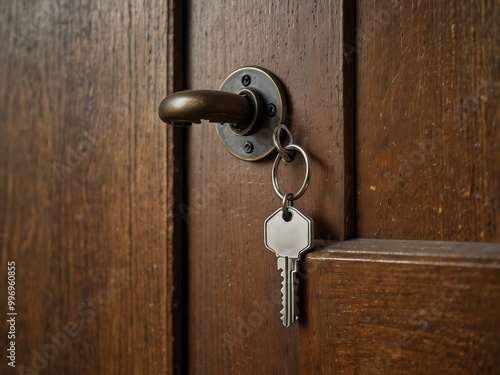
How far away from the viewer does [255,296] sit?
46 centimetres

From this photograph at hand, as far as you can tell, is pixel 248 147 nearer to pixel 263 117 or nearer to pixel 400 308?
pixel 263 117

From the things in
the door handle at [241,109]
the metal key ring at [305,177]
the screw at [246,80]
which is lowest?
the metal key ring at [305,177]

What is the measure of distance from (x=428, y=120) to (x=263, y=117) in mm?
140

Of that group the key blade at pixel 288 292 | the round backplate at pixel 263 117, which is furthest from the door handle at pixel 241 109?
the key blade at pixel 288 292

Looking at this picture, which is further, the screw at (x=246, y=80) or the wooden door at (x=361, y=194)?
the screw at (x=246, y=80)

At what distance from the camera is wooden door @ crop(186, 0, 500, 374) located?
35 centimetres

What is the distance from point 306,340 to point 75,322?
291mm

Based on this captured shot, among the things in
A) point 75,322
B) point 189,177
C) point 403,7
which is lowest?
point 75,322

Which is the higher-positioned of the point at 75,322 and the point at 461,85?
the point at 461,85

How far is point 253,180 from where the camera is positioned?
47 centimetres

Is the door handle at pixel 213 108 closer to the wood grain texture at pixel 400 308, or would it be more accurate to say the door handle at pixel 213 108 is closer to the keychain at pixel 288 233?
the keychain at pixel 288 233

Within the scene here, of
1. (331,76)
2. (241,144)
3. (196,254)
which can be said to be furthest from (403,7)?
(196,254)

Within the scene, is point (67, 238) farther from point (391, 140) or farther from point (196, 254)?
point (391, 140)

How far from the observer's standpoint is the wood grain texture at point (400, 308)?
330 millimetres
